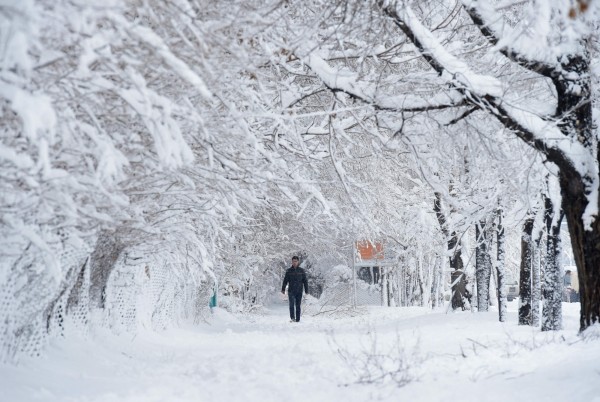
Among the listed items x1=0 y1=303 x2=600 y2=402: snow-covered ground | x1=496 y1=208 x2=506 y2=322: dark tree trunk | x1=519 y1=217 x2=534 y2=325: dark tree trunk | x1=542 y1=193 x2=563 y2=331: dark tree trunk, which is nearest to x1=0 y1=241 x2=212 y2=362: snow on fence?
x1=0 y1=303 x2=600 y2=402: snow-covered ground

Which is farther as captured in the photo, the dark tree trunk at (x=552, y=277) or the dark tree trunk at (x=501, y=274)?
the dark tree trunk at (x=501, y=274)

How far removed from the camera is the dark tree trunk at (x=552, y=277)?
11695mm

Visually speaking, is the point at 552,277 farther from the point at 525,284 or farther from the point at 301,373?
the point at 301,373

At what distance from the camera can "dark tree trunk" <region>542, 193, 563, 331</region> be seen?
1170cm

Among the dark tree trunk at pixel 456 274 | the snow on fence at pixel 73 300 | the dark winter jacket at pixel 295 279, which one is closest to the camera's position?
the snow on fence at pixel 73 300

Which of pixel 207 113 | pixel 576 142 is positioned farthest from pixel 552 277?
pixel 207 113

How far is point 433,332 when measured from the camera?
44.0 feet

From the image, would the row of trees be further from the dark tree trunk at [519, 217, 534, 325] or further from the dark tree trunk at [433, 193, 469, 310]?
the dark tree trunk at [433, 193, 469, 310]

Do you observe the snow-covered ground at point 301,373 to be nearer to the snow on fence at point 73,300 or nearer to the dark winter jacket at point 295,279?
the snow on fence at point 73,300

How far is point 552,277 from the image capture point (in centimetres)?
1191

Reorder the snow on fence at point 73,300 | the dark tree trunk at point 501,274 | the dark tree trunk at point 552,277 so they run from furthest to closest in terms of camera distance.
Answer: the dark tree trunk at point 501,274
the dark tree trunk at point 552,277
the snow on fence at point 73,300

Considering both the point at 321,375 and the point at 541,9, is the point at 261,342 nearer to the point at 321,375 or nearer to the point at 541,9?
the point at 321,375

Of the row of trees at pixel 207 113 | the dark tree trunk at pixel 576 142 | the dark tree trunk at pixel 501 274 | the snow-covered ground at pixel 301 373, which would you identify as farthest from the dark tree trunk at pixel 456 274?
the dark tree trunk at pixel 576 142

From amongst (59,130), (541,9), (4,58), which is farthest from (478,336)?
(4,58)
